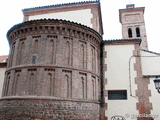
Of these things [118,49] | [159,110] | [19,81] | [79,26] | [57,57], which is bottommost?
[159,110]

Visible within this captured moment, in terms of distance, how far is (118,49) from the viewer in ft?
45.0

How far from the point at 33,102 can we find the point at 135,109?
730 centimetres

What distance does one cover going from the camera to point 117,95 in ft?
42.1

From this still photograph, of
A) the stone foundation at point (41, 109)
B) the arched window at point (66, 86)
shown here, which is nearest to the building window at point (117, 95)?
the stone foundation at point (41, 109)

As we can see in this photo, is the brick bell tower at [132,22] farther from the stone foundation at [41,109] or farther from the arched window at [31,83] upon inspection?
the arched window at [31,83]

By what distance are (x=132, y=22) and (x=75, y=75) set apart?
923 inches

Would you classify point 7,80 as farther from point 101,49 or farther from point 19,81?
point 101,49

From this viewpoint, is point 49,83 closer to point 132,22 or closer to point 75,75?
Answer: point 75,75

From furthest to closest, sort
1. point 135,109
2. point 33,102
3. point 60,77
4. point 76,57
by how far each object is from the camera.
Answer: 1. point 135,109
2. point 76,57
3. point 60,77
4. point 33,102

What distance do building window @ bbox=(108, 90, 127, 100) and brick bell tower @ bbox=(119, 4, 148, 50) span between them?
18.5m

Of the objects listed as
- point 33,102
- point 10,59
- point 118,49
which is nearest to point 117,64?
point 118,49

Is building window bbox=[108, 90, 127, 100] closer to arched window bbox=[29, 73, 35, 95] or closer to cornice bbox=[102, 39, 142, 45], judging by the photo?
cornice bbox=[102, 39, 142, 45]

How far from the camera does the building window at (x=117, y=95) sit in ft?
41.7

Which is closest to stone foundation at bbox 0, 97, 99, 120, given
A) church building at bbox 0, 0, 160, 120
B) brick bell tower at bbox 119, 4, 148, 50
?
church building at bbox 0, 0, 160, 120
